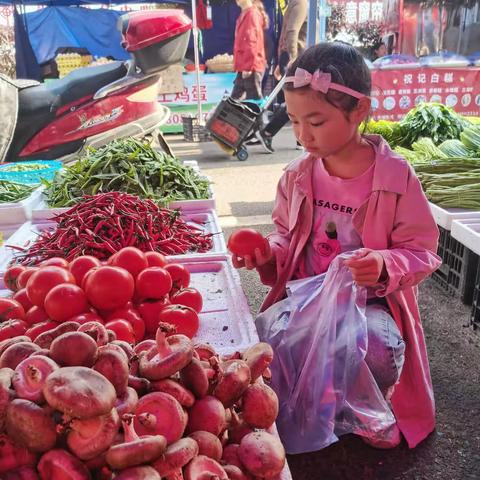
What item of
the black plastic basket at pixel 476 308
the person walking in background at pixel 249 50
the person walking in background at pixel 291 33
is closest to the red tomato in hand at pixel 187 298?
the black plastic basket at pixel 476 308

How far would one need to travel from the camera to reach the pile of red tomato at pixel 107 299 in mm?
1755

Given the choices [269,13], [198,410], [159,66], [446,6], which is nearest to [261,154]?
[159,66]

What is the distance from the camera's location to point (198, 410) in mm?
1213

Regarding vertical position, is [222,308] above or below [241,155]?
above

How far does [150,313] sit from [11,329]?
49 centimetres

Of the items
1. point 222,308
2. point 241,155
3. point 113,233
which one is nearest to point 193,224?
point 113,233

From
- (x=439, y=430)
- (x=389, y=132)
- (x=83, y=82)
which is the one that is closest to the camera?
(x=439, y=430)

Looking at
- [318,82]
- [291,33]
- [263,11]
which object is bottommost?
[291,33]

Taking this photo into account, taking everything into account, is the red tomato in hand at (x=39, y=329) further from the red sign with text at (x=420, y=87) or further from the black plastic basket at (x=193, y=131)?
the black plastic basket at (x=193, y=131)

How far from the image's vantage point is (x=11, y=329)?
1.71 metres

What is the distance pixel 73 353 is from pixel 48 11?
1421 centimetres

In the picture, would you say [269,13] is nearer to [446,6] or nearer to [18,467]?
[446,6]

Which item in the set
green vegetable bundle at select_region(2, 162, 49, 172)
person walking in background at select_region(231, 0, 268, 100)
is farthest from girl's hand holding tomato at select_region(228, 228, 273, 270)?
person walking in background at select_region(231, 0, 268, 100)

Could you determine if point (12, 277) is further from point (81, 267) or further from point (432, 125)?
point (432, 125)
